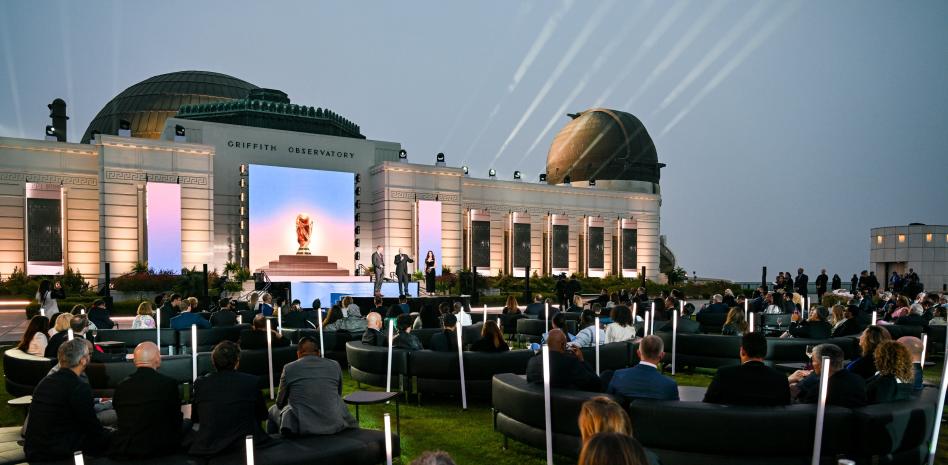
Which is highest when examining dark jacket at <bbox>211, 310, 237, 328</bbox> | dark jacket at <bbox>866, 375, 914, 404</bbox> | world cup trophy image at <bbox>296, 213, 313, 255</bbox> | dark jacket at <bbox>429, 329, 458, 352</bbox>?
world cup trophy image at <bbox>296, 213, 313, 255</bbox>

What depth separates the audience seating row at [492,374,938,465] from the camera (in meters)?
5.35

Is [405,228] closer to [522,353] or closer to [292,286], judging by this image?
[292,286]

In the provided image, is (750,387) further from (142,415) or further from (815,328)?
(815,328)

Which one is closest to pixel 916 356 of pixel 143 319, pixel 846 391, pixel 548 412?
pixel 846 391

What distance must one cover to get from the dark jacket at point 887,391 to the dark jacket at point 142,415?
6.19 meters

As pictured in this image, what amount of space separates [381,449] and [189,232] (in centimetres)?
2630

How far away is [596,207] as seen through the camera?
4262 centimetres

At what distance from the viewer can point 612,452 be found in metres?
2.47

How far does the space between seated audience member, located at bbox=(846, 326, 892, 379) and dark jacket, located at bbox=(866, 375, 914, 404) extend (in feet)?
2.87

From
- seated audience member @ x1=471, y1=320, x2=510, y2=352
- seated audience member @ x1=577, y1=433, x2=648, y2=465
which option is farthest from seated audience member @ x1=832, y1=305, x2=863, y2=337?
seated audience member @ x1=577, y1=433, x2=648, y2=465

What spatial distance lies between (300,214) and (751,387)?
2916cm

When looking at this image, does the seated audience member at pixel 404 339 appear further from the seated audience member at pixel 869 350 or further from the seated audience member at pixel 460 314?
the seated audience member at pixel 869 350

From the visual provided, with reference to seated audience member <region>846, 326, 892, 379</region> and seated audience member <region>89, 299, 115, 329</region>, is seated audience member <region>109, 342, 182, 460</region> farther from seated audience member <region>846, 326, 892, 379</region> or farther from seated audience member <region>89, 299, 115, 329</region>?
seated audience member <region>89, 299, 115, 329</region>

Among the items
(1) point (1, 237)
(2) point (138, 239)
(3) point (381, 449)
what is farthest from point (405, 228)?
(3) point (381, 449)
